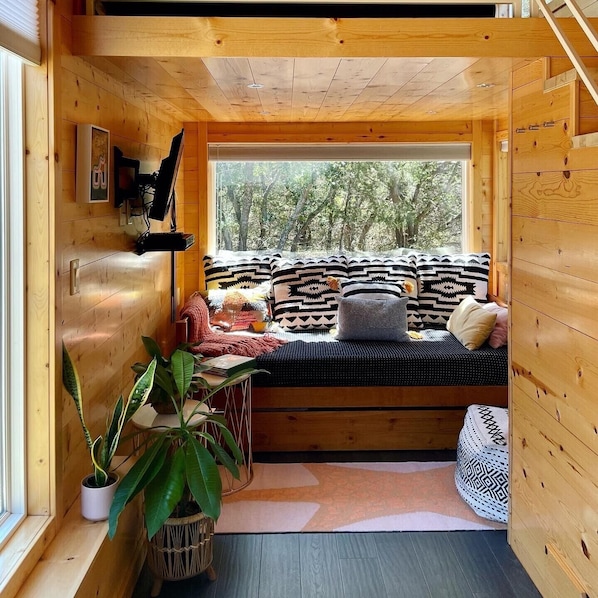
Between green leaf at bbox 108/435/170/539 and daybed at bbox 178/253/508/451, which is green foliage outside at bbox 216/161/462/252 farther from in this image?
green leaf at bbox 108/435/170/539

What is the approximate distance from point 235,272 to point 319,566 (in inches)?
100

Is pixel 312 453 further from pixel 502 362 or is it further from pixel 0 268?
pixel 0 268

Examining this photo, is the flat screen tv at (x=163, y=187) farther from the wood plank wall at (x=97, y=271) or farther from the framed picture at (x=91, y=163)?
the framed picture at (x=91, y=163)

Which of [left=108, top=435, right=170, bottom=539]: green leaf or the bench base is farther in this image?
the bench base

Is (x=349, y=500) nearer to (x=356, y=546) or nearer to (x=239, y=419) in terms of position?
(x=356, y=546)

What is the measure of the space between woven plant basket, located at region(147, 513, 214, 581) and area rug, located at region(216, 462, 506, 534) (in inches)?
18.7

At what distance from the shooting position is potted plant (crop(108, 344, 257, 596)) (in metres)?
2.05

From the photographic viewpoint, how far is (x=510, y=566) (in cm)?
256

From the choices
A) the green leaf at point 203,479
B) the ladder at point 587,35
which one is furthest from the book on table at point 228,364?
the ladder at point 587,35

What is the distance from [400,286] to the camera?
4.57 metres

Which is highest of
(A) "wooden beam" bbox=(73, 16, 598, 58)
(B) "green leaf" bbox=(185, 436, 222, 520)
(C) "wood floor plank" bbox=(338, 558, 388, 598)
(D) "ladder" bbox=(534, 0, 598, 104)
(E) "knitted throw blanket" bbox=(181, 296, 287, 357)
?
(A) "wooden beam" bbox=(73, 16, 598, 58)

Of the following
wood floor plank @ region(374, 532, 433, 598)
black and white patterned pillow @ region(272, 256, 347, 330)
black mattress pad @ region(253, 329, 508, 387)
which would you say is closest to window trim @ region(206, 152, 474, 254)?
black and white patterned pillow @ region(272, 256, 347, 330)

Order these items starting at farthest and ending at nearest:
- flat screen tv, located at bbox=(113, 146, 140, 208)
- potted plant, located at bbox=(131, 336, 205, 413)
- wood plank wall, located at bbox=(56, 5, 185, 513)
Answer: flat screen tv, located at bbox=(113, 146, 140, 208) < potted plant, located at bbox=(131, 336, 205, 413) < wood plank wall, located at bbox=(56, 5, 185, 513)

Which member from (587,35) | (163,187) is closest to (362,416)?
(163,187)
